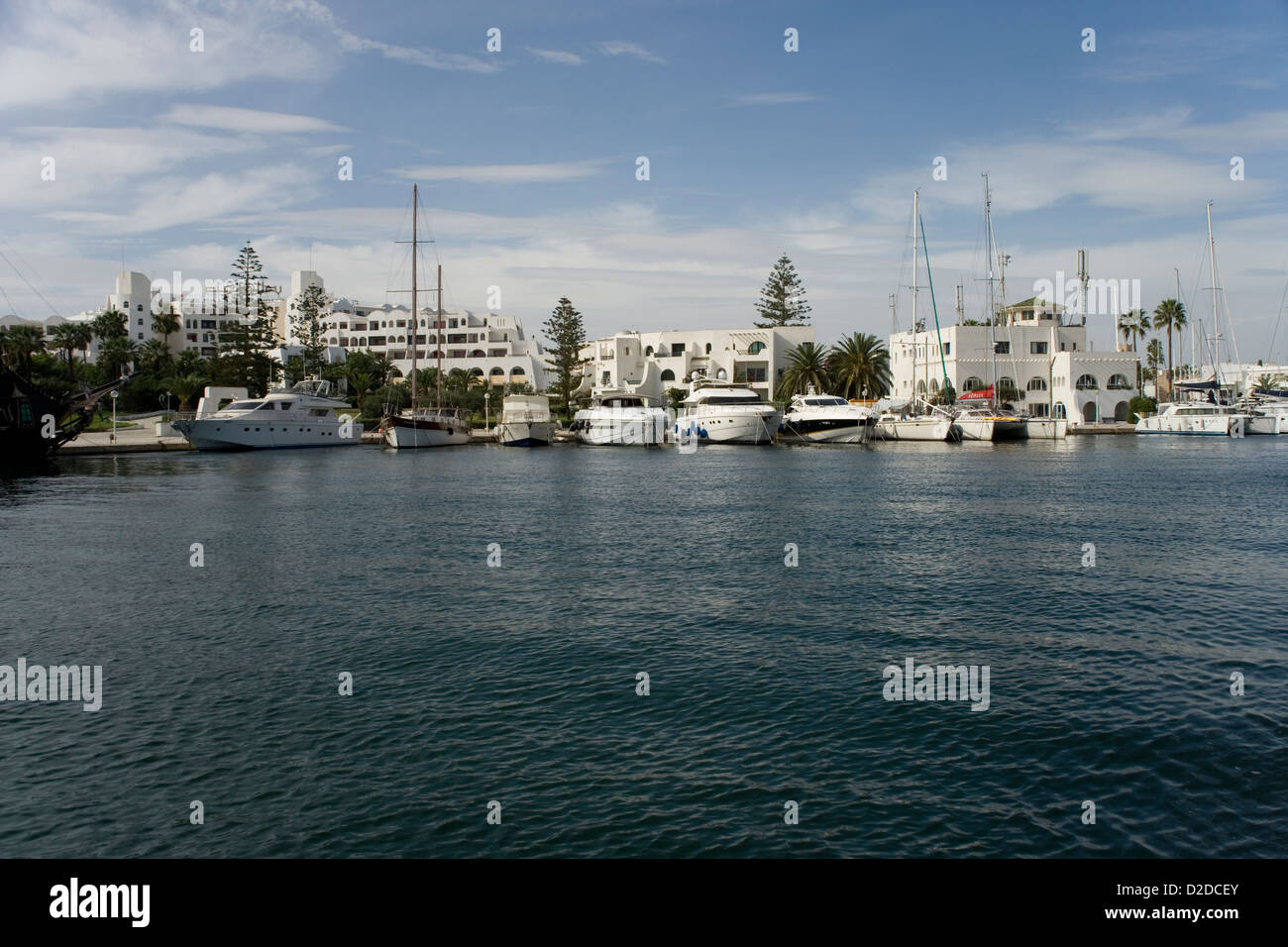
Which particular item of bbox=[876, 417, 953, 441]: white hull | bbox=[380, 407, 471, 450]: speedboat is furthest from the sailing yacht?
bbox=[876, 417, 953, 441]: white hull

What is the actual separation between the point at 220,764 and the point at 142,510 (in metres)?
27.7

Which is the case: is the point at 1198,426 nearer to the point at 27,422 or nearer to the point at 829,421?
the point at 829,421

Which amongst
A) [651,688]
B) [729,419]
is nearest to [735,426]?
[729,419]

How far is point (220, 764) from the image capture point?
36.5 feet

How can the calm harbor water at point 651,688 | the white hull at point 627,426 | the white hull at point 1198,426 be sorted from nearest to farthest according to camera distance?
the calm harbor water at point 651,688, the white hull at point 627,426, the white hull at point 1198,426

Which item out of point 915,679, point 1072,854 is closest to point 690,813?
point 1072,854

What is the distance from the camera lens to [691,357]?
383 ft

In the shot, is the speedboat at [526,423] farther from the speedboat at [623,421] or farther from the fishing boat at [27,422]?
the fishing boat at [27,422]

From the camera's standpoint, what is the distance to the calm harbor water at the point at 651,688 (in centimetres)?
962

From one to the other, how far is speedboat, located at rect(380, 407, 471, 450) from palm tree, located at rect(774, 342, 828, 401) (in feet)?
121

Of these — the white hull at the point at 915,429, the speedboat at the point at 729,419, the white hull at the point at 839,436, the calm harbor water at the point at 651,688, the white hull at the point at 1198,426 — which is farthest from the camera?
the white hull at the point at 1198,426

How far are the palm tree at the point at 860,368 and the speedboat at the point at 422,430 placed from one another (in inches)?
1660

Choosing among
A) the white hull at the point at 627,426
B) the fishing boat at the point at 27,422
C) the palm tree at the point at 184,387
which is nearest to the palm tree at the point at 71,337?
the palm tree at the point at 184,387

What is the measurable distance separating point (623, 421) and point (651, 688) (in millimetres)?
74306
